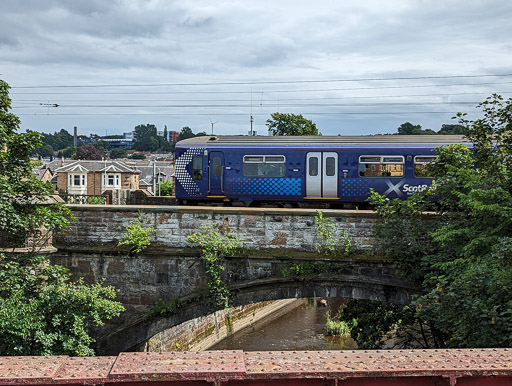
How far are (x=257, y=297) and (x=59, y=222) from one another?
13.9 ft

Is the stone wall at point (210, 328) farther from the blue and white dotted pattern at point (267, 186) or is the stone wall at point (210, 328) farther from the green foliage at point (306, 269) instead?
the green foliage at point (306, 269)

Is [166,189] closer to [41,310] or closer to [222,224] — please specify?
[222,224]

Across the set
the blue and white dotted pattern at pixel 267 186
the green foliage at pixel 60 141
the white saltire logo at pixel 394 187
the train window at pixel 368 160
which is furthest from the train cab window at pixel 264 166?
the green foliage at pixel 60 141

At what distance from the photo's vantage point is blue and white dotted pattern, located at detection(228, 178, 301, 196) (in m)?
15.0

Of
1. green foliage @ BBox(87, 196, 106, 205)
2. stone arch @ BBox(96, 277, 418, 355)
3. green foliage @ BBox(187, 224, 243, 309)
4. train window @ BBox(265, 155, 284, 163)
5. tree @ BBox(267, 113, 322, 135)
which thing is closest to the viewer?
stone arch @ BBox(96, 277, 418, 355)

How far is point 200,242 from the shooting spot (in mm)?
10484

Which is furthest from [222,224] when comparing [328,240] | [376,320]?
[376,320]

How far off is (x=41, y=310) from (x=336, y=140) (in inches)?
379

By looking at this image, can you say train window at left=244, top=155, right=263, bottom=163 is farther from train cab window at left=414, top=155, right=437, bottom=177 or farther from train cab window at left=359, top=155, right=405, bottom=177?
train cab window at left=414, top=155, right=437, bottom=177

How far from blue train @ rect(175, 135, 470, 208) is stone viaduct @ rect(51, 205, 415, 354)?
455 centimetres

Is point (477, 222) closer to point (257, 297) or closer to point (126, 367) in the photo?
point (257, 297)

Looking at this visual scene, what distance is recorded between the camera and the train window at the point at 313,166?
14836mm

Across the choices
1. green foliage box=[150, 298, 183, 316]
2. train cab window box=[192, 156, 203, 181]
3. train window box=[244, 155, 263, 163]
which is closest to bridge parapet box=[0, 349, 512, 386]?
green foliage box=[150, 298, 183, 316]

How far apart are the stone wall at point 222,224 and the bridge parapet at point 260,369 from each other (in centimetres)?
649
